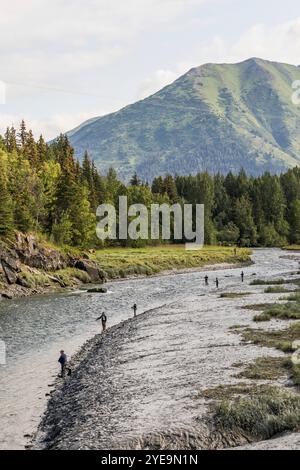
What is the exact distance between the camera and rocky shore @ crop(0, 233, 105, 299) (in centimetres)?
7825

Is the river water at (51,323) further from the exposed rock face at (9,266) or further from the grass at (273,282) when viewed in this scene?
the exposed rock face at (9,266)

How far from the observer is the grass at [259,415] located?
78.8ft

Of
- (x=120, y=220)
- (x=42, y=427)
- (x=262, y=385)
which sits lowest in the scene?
(x=42, y=427)

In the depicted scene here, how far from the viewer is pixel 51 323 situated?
54.6m

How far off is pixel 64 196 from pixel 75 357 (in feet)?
233

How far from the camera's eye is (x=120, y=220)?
15100 centimetres

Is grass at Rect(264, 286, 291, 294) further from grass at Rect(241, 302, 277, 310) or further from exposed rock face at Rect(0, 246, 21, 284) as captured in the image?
exposed rock face at Rect(0, 246, 21, 284)

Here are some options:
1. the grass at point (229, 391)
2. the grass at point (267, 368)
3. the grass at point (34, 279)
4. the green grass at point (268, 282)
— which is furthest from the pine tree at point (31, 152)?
the grass at point (229, 391)

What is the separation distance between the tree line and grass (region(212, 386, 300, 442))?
6622 cm

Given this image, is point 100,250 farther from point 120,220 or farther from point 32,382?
point 32,382

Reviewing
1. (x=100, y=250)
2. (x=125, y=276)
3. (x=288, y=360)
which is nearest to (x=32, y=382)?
(x=288, y=360)

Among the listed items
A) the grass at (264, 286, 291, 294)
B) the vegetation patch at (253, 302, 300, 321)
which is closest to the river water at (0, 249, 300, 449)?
the grass at (264, 286, 291, 294)

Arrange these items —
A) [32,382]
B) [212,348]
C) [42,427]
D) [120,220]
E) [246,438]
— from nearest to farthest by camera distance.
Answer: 1. [246,438]
2. [42,427]
3. [32,382]
4. [212,348]
5. [120,220]

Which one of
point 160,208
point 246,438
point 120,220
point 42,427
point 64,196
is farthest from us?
point 160,208
